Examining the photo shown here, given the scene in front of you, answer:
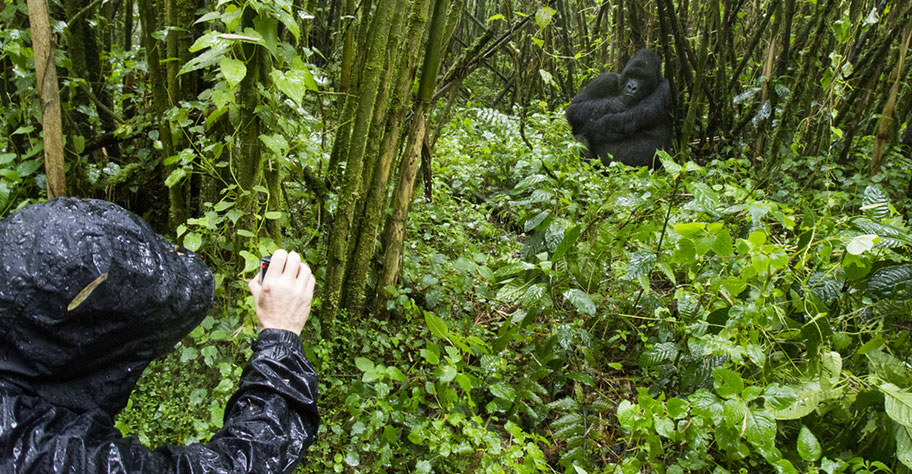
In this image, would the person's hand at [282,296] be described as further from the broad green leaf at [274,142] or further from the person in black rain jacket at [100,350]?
the broad green leaf at [274,142]

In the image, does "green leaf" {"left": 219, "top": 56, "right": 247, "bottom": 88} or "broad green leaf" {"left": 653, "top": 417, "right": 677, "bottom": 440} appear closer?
"green leaf" {"left": 219, "top": 56, "right": 247, "bottom": 88}

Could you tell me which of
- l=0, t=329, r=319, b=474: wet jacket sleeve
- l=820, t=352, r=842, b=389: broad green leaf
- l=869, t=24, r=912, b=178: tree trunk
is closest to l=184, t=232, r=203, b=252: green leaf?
l=0, t=329, r=319, b=474: wet jacket sleeve

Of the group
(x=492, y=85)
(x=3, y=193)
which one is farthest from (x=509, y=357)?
(x=492, y=85)

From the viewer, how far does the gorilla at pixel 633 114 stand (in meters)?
4.73

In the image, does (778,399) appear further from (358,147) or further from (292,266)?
(358,147)

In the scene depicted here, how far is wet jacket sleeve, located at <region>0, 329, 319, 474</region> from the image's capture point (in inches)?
29.5

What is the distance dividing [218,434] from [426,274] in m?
1.61

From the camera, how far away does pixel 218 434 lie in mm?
916

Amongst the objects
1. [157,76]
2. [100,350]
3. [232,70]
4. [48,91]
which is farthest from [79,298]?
[157,76]

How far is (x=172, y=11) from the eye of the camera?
176cm

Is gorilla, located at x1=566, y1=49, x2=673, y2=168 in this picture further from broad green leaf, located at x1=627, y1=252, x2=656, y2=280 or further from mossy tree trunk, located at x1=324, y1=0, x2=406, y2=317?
mossy tree trunk, located at x1=324, y1=0, x2=406, y2=317

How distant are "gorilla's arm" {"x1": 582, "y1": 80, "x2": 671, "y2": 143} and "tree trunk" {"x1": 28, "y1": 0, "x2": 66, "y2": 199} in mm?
4070

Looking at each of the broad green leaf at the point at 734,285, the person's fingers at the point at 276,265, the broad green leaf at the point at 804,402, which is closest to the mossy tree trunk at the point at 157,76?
the person's fingers at the point at 276,265

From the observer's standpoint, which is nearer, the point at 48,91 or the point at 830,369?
the point at 48,91
